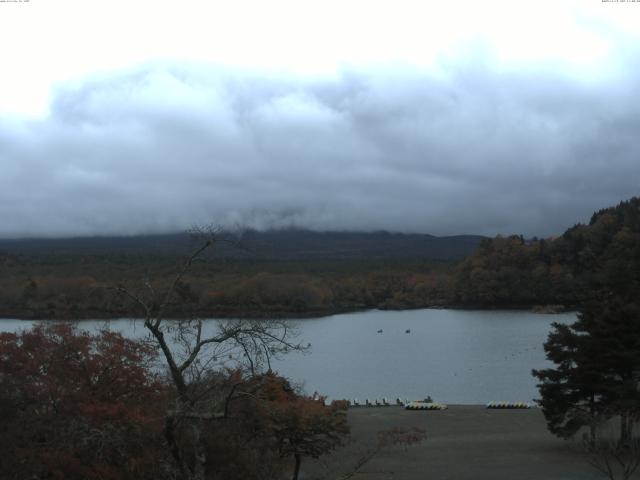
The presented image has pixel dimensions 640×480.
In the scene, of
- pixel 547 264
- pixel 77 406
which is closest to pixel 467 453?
pixel 77 406

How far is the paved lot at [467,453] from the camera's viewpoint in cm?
2155

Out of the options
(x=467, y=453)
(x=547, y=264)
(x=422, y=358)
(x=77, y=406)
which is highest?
(x=547, y=264)

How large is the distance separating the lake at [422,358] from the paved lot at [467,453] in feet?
15.9

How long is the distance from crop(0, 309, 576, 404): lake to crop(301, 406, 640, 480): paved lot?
15.9ft

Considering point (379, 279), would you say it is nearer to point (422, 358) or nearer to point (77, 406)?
point (422, 358)

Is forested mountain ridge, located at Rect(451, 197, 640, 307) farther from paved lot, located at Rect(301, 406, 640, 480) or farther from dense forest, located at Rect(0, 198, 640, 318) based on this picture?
paved lot, located at Rect(301, 406, 640, 480)

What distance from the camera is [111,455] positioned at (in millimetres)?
11414

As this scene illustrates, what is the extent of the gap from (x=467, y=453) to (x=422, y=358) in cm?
3786

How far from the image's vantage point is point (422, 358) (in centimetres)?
6234

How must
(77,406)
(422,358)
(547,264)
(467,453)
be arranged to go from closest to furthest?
(77,406) → (467,453) → (422,358) → (547,264)

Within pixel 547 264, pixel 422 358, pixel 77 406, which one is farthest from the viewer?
pixel 547 264

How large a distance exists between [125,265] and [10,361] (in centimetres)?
11014

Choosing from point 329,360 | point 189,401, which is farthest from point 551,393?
point 329,360

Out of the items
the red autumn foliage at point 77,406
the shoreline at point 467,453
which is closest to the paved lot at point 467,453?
the shoreline at point 467,453
